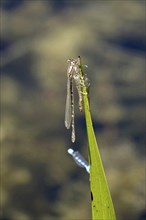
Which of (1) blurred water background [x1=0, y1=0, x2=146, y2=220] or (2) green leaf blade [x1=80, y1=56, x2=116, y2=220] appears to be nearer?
(2) green leaf blade [x1=80, y1=56, x2=116, y2=220]

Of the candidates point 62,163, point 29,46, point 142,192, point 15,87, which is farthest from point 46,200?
point 29,46

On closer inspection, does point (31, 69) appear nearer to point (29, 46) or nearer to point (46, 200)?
point (29, 46)

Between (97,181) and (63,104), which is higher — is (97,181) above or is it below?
below

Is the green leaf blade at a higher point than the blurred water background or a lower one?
lower

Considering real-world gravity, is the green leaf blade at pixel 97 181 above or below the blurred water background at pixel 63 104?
below

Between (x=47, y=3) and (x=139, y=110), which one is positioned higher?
(x=47, y=3)

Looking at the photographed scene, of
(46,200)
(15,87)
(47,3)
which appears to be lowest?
(46,200)

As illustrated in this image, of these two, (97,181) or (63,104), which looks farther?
(63,104)

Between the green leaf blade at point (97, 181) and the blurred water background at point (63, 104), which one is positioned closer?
the green leaf blade at point (97, 181)
